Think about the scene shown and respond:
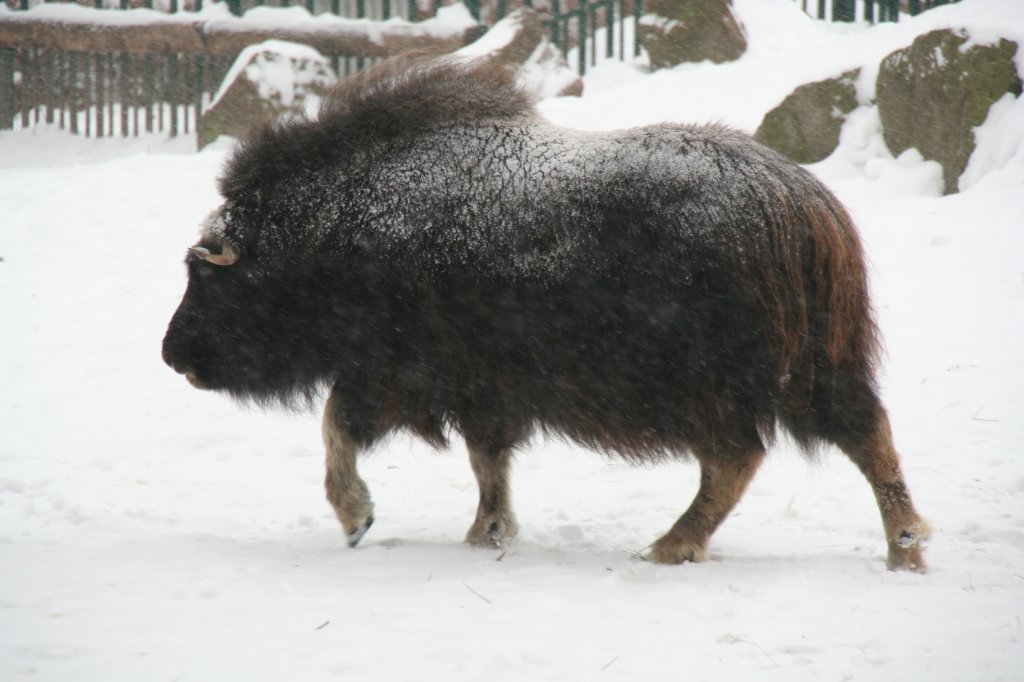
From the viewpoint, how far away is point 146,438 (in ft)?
20.6

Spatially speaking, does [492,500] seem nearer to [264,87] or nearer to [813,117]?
[813,117]

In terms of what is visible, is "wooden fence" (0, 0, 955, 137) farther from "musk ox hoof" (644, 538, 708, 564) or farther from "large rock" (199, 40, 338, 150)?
"musk ox hoof" (644, 538, 708, 564)

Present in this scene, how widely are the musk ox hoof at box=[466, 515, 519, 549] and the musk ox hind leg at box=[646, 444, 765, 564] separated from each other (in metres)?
0.74

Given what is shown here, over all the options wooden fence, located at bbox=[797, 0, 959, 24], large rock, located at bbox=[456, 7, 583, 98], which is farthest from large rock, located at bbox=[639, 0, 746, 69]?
wooden fence, located at bbox=[797, 0, 959, 24]

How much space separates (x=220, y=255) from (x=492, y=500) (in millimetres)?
1687

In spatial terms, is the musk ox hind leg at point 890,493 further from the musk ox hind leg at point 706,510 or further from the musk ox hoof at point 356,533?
the musk ox hoof at point 356,533

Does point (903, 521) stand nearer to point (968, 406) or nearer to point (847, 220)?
point (847, 220)

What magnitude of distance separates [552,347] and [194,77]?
1280 cm

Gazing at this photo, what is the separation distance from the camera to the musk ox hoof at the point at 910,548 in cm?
382

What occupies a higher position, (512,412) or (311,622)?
(512,412)

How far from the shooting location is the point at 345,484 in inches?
177

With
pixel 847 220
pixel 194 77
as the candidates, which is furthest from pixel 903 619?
pixel 194 77

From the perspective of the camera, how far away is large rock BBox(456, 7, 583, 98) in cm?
1266

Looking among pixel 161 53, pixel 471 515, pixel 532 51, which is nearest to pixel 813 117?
pixel 532 51
